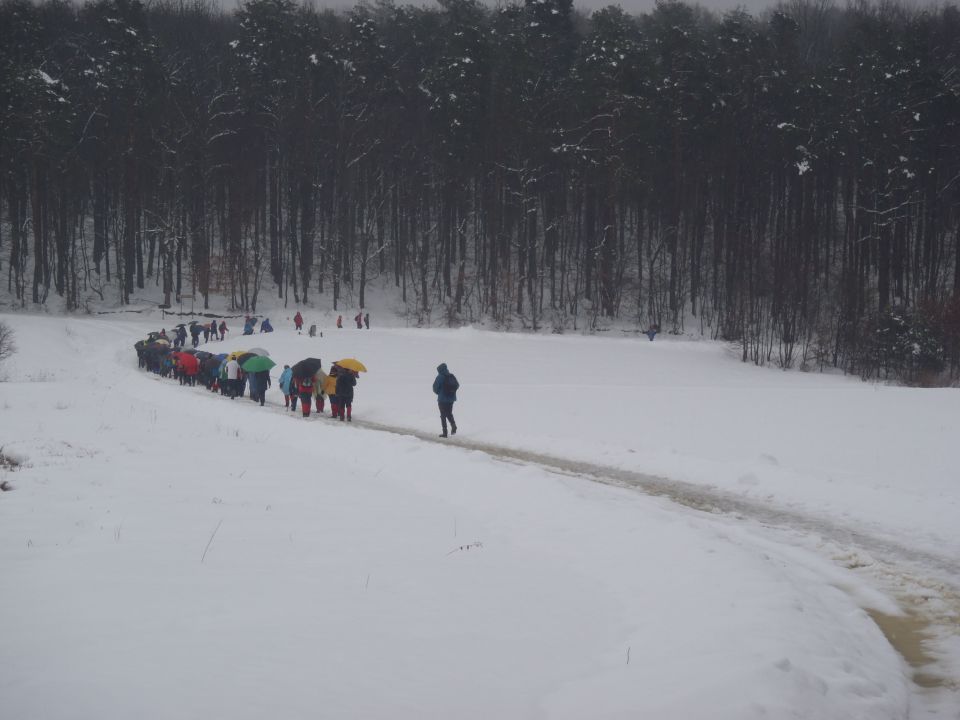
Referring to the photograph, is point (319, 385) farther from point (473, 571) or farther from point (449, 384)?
point (473, 571)

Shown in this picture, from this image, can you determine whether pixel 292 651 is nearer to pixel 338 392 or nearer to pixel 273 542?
pixel 273 542

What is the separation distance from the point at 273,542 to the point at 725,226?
2073 inches

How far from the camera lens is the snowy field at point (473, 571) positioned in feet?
16.2

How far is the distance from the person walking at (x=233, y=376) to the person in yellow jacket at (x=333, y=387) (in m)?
4.60

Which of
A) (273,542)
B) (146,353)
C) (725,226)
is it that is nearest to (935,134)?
(725,226)

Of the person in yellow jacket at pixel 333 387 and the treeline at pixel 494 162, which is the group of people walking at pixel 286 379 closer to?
the person in yellow jacket at pixel 333 387

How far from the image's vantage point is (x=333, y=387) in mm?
22297

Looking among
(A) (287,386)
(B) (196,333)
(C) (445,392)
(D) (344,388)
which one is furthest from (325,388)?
(B) (196,333)

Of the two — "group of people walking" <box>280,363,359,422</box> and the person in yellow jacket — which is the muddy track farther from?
the person in yellow jacket

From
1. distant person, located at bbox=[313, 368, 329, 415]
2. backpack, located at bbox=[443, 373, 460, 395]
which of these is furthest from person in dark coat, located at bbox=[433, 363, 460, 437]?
distant person, located at bbox=[313, 368, 329, 415]

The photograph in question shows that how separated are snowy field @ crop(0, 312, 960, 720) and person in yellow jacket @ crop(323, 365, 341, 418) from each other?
351 cm

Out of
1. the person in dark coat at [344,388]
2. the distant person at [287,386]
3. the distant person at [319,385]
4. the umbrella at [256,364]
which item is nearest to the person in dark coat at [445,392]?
the person in dark coat at [344,388]

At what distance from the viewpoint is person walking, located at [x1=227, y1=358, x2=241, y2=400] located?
84.5 feet

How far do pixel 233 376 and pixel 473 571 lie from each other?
20.1 m
